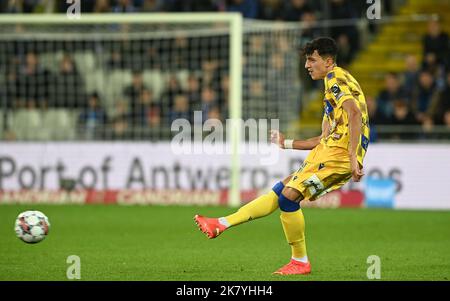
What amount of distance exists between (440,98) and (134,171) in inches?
229

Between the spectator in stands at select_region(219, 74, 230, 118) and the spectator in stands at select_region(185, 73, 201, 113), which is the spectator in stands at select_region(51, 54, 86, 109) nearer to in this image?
the spectator in stands at select_region(185, 73, 201, 113)

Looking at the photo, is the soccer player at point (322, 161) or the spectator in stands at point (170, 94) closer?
the soccer player at point (322, 161)

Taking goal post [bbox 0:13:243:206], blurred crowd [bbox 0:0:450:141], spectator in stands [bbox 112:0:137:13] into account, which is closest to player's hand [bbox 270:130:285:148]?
goal post [bbox 0:13:243:206]

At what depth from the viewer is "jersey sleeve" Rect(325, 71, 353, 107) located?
9180mm

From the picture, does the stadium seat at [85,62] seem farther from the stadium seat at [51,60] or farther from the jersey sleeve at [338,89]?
the jersey sleeve at [338,89]

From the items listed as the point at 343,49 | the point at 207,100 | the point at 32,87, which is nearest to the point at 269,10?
the point at 343,49

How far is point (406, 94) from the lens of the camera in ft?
66.7

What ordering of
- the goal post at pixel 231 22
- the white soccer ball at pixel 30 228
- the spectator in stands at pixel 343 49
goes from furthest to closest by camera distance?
the spectator in stands at pixel 343 49
the goal post at pixel 231 22
the white soccer ball at pixel 30 228

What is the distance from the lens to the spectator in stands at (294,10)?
21938mm

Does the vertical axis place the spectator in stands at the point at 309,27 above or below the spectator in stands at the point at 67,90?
above

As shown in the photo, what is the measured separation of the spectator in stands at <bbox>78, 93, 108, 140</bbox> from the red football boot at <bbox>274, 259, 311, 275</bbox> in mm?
11653

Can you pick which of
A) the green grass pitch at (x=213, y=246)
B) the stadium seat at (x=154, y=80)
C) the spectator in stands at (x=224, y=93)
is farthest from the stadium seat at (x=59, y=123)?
the green grass pitch at (x=213, y=246)
